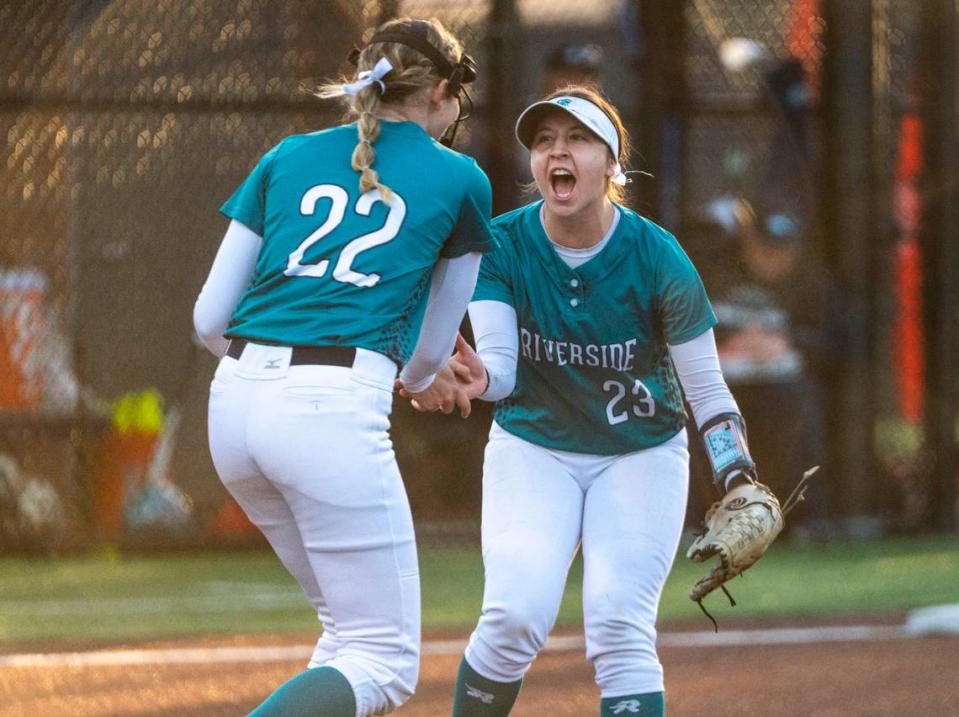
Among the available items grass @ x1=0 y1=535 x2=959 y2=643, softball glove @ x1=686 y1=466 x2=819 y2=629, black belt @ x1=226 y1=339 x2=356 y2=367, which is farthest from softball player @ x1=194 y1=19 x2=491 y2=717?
grass @ x1=0 y1=535 x2=959 y2=643

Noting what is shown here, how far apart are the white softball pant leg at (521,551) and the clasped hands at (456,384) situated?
30 cm

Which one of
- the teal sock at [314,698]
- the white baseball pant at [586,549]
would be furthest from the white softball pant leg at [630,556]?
the teal sock at [314,698]

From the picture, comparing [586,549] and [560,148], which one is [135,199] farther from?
[586,549]

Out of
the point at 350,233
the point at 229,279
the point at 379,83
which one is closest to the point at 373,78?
the point at 379,83

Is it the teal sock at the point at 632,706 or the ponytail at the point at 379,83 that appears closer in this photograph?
the ponytail at the point at 379,83

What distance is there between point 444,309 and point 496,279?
0.73 m

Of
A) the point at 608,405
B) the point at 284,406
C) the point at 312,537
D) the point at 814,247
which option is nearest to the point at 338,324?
the point at 284,406

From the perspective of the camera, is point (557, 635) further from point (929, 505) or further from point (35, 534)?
point (929, 505)

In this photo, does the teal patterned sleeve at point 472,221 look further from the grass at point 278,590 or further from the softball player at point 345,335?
the grass at point 278,590

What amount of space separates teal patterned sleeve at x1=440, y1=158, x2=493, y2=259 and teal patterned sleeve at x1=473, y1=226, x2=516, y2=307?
0.72 metres

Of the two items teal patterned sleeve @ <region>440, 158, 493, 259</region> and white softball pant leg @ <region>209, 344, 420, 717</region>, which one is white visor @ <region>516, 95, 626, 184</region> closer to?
teal patterned sleeve @ <region>440, 158, 493, 259</region>

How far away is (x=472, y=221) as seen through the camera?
148 inches

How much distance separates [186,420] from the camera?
916 cm

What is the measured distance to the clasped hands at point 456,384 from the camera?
4.19 metres
